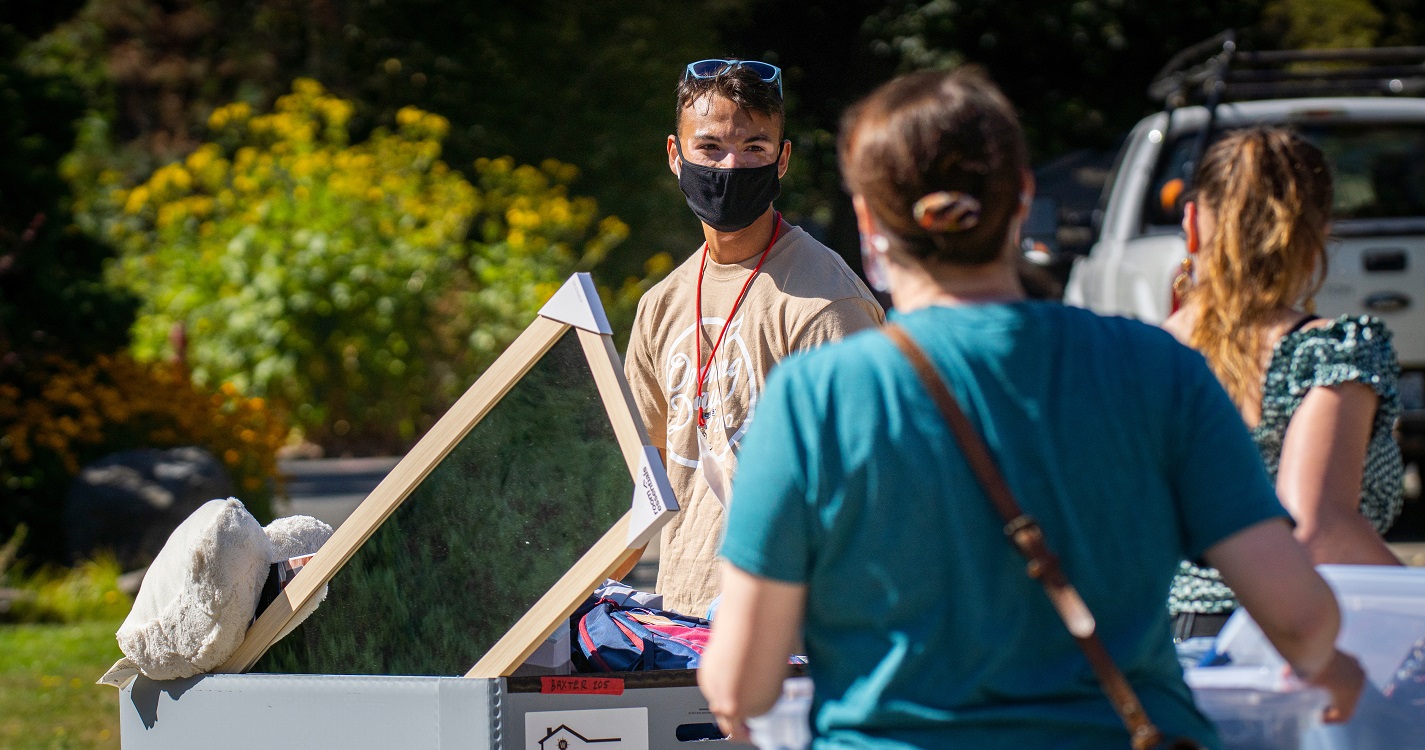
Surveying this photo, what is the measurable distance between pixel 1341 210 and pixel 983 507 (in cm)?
686

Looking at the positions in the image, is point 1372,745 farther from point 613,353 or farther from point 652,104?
point 652,104

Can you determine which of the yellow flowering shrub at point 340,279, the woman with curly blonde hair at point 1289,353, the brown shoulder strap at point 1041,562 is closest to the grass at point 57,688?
the woman with curly blonde hair at point 1289,353

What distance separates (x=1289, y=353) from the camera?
237 cm

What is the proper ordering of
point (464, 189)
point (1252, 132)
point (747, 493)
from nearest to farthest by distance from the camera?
point (747, 493) < point (1252, 132) < point (464, 189)

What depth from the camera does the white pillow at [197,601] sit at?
235 centimetres

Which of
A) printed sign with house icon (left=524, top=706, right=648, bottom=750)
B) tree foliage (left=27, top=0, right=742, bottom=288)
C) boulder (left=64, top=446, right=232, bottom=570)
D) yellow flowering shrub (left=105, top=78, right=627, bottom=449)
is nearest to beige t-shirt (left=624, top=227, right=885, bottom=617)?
printed sign with house icon (left=524, top=706, right=648, bottom=750)

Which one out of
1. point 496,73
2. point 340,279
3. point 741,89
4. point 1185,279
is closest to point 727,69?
point 741,89

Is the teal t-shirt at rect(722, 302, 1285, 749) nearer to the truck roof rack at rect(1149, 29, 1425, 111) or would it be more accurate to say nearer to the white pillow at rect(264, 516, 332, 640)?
the white pillow at rect(264, 516, 332, 640)

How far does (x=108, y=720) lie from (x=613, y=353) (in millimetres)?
3821

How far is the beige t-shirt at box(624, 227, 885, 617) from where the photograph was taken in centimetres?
280

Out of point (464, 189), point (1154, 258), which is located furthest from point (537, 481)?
point (464, 189)

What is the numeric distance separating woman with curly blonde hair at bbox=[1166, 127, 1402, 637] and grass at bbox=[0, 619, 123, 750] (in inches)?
156

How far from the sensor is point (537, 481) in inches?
90.6

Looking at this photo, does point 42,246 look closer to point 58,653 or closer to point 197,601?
point 58,653
